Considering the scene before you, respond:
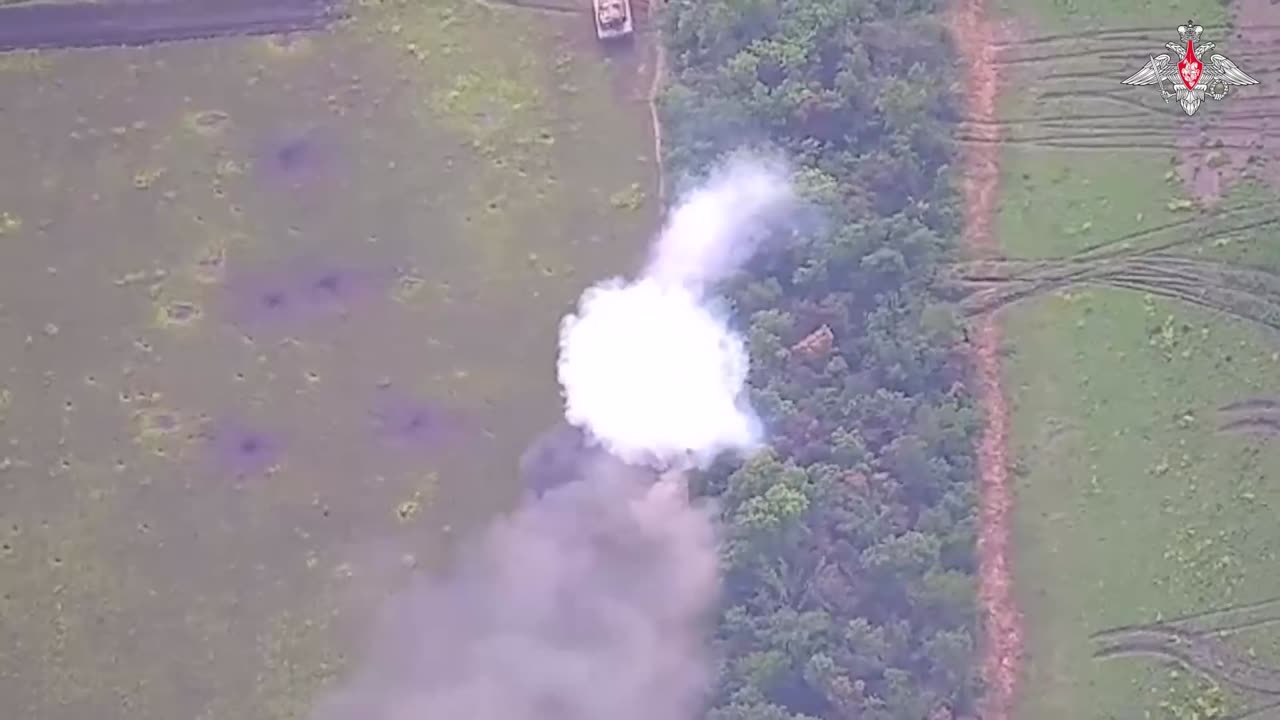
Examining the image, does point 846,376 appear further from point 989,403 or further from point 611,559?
point 611,559

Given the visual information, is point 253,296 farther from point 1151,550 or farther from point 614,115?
point 1151,550

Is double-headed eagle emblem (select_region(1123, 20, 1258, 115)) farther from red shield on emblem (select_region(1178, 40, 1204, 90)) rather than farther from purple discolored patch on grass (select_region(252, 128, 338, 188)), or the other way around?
purple discolored patch on grass (select_region(252, 128, 338, 188))

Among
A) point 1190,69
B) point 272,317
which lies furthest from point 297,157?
point 1190,69

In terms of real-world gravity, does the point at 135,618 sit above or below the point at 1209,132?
below

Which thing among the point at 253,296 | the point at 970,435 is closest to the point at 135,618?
the point at 253,296

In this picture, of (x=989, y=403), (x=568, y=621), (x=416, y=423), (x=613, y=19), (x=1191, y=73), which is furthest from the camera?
(x=613, y=19)

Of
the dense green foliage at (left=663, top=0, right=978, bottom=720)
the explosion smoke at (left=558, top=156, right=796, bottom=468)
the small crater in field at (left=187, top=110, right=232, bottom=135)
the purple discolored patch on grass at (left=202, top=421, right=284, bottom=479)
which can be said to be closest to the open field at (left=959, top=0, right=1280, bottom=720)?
the dense green foliage at (left=663, top=0, right=978, bottom=720)
